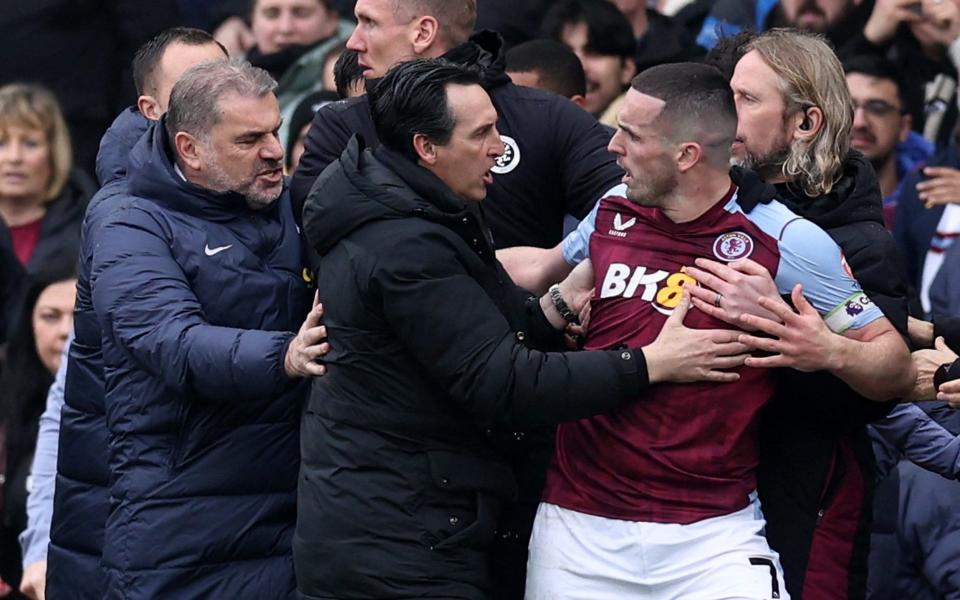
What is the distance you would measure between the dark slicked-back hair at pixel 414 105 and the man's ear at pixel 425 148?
0.01 metres

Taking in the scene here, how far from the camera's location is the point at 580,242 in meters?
5.22

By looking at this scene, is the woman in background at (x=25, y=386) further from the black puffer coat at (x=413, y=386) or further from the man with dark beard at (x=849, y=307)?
the man with dark beard at (x=849, y=307)

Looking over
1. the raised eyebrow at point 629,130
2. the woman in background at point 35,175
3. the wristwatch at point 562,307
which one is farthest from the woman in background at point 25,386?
the raised eyebrow at point 629,130

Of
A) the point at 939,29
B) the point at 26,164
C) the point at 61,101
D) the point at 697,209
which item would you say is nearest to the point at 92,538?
the point at 697,209

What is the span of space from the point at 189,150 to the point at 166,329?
0.59 m

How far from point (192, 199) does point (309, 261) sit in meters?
0.37

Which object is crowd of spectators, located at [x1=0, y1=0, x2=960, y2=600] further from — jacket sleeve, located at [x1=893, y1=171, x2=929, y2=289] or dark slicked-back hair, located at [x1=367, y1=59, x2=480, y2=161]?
jacket sleeve, located at [x1=893, y1=171, x2=929, y2=289]

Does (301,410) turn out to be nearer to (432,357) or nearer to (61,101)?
(432,357)

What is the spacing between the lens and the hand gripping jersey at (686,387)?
483cm

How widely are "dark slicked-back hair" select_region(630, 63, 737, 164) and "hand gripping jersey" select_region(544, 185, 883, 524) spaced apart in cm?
15

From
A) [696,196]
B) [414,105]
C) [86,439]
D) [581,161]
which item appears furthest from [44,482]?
[696,196]

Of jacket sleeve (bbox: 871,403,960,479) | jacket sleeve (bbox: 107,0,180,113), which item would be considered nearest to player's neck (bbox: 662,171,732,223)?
jacket sleeve (bbox: 871,403,960,479)

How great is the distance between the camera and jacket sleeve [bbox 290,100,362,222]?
5.65m

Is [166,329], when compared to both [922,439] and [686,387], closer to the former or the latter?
[686,387]
